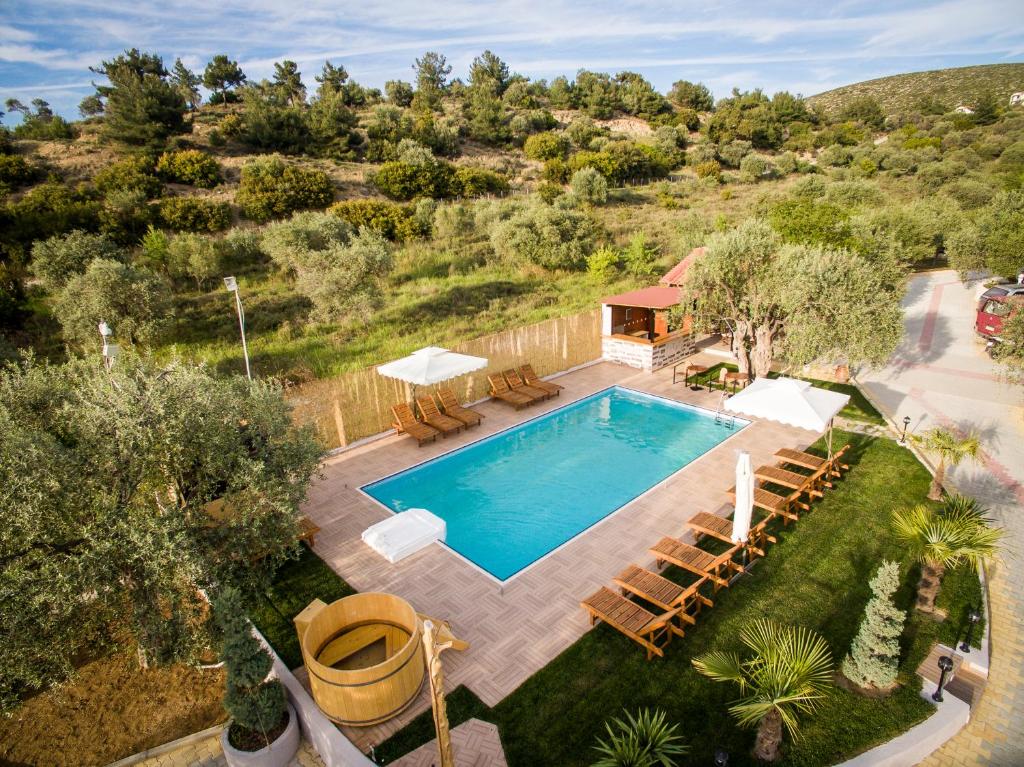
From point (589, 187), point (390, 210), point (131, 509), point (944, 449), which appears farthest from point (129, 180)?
point (944, 449)

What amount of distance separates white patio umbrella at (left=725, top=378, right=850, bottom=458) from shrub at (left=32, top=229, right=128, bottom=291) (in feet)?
70.3

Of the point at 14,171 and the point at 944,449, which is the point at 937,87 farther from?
the point at 14,171

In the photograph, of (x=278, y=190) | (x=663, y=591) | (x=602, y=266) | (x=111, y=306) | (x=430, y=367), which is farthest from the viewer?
(x=278, y=190)

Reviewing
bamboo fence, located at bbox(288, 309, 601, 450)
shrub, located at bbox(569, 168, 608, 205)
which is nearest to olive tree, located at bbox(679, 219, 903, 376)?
bamboo fence, located at bbox(288, 309, 601, 450)

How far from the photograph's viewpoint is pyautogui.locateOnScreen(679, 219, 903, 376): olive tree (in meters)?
11.9

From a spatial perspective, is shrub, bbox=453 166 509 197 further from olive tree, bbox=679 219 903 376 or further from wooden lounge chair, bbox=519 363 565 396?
olive tree, bbox=679 219 903 376

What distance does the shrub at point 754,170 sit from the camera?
48344 mm

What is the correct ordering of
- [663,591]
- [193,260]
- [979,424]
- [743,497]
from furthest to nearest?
1. [193,260]
2. [979,424]
3. [743,497]
4. [663,591]

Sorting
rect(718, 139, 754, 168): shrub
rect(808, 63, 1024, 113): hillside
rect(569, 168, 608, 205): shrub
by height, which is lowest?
rect(569, 168, 608, 205): shrub

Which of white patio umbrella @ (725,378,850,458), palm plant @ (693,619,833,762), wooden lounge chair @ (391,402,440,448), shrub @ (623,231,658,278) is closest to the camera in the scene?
palm plant @ (693,619,833,762)

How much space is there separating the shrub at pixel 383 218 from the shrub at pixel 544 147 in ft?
71.2

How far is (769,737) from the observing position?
17.7 ft

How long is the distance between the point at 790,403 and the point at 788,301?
3.59 meters

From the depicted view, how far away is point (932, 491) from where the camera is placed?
979cm
